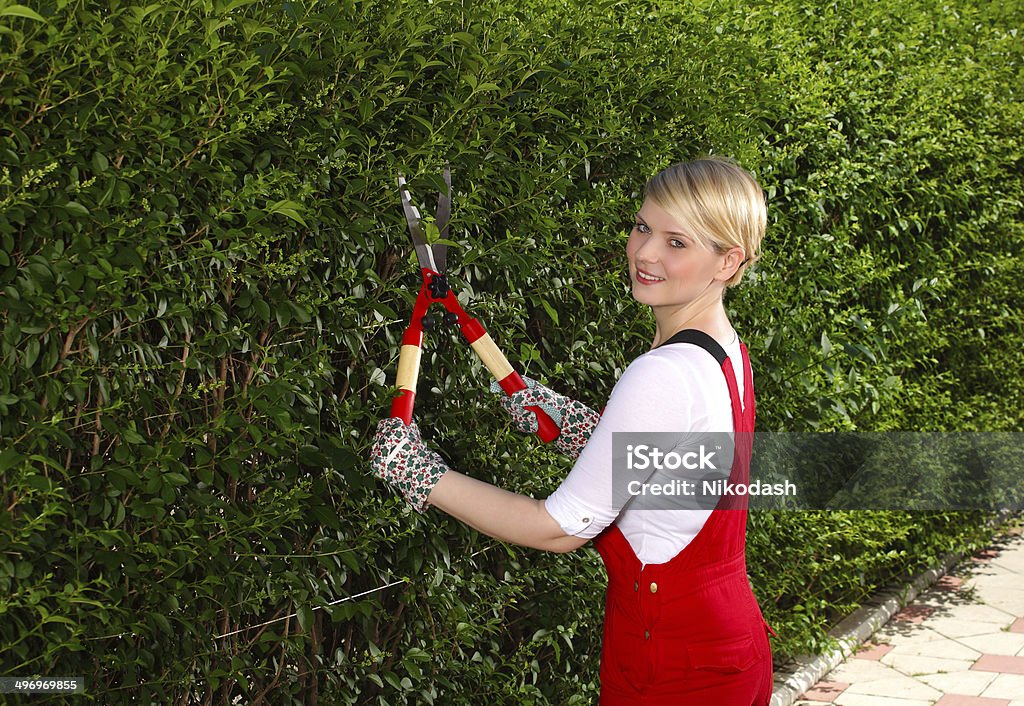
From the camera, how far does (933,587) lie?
6.95 meters

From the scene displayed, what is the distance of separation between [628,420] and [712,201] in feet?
1.78

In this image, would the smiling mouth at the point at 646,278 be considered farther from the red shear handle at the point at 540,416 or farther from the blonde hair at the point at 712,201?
the red shear handle at the point at 540,416

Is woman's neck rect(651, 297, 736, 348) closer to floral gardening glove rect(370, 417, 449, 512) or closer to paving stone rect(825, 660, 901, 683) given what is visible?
floral gardening glove rect(370, 417, 449, 512)

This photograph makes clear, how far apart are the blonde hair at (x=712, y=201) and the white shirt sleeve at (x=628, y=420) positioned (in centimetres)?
31

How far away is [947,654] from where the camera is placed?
18.9 feet

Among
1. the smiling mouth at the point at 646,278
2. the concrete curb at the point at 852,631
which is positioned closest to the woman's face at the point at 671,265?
the smiling mouth at the point at 646,278

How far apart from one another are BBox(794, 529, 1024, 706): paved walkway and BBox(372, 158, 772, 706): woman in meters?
2.87

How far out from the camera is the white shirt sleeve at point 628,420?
2.37 m

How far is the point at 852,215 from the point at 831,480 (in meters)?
1.24

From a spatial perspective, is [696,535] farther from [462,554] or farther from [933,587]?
[933,587]

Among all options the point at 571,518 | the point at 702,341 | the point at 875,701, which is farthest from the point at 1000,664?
the point at 571,518

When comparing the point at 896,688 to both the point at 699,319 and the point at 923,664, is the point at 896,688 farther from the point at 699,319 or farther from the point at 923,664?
the point at 699,319

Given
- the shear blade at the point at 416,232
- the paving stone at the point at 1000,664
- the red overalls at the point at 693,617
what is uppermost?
the shear blade at the point at 416,232

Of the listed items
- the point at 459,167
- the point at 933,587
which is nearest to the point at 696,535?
the point at 459,167
